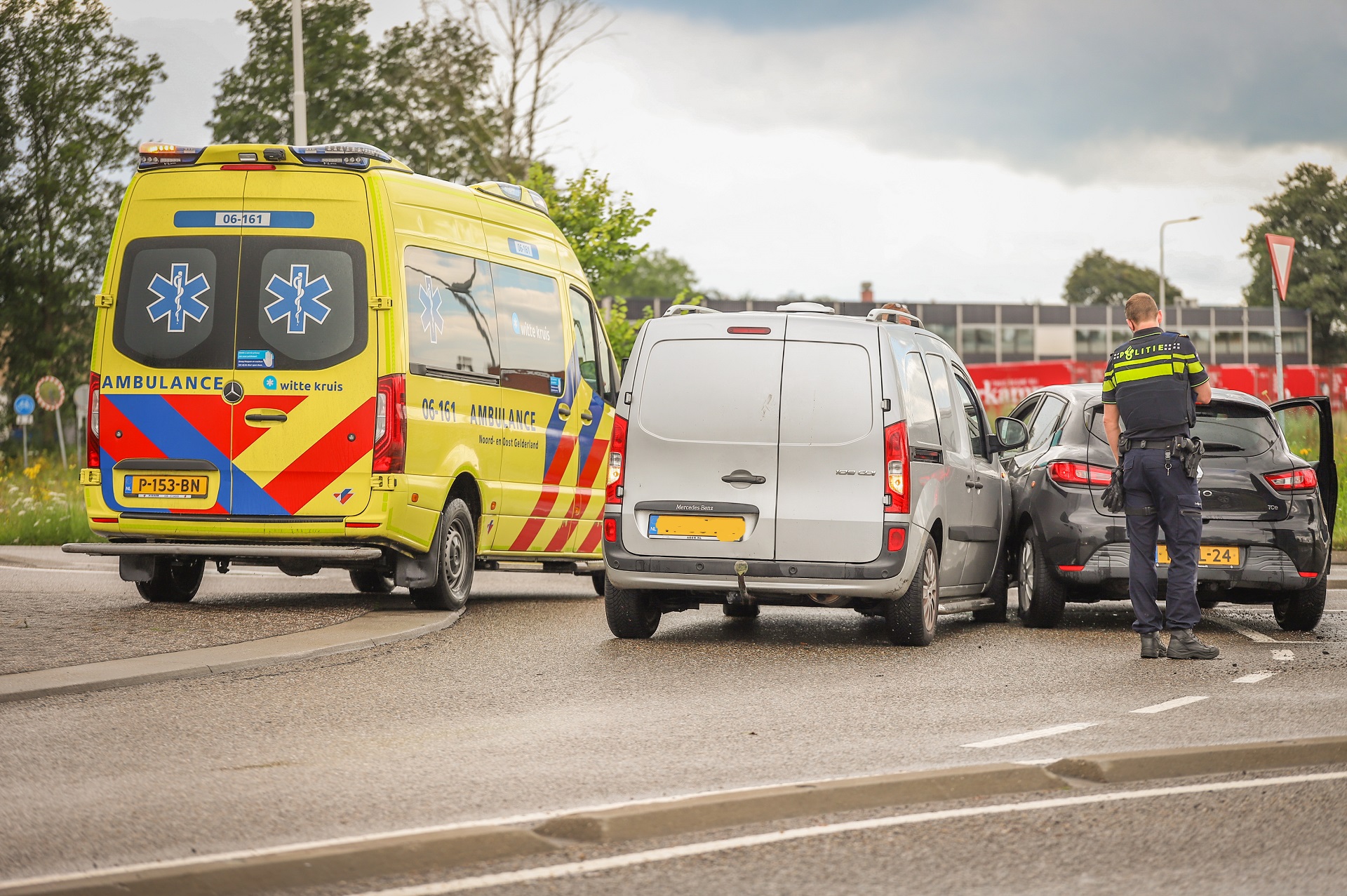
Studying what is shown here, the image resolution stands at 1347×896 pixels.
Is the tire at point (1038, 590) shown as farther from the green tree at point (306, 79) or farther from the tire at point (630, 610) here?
the green tree at point (306, 79)

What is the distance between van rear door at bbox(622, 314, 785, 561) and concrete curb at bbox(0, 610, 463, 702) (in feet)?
5.63

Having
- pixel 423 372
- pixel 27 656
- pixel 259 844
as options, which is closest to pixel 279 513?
pixel 423 372

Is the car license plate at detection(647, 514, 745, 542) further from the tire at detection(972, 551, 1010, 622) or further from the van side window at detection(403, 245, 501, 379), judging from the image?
the tire at detection(972, 551, 1010, 622)

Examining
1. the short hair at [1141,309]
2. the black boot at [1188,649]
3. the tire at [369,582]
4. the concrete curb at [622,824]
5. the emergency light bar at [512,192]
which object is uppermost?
the emergency light bar at [512,192]

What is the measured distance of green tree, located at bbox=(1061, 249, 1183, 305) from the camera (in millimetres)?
117562

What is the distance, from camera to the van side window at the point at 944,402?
36.3ft

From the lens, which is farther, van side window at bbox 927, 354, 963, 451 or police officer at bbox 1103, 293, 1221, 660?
van side window at bbox 927, 354, 963, 451

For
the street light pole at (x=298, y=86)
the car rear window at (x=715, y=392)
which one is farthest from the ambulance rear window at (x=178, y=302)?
the street light pole at (x=298, y=86)

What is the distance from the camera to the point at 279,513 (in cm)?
1149

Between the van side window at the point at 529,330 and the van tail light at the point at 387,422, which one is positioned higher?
the van side window at the point at 529,330

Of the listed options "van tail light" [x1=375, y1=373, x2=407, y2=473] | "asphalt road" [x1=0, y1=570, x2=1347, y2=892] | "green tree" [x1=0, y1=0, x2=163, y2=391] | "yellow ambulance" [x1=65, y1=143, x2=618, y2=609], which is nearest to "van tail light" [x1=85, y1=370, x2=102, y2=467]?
"yellow ambulance" [x1=65, y1=143, x2=618, y2=609]

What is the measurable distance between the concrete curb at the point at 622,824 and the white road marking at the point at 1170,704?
120 centimetres

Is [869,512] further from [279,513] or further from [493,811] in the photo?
[493,811]

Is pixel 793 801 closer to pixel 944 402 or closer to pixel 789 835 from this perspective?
pixel 789 835
